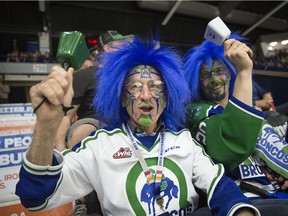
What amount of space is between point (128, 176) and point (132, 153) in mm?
81

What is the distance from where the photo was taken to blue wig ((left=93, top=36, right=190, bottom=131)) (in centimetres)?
104

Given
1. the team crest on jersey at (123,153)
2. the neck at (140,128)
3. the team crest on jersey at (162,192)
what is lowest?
the team crest on jersey at (162,192)

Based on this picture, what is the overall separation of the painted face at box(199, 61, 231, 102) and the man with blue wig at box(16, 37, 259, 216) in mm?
167

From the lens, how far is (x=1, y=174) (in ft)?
4.28

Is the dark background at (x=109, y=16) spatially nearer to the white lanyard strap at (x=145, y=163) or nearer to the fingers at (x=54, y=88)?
the white lanyard strap at (x=145, y=163)

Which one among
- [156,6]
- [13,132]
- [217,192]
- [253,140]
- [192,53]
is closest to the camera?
[217,192]

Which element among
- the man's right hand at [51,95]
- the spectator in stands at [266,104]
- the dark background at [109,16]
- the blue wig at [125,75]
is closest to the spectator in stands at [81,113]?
the blue wig at [125,75]

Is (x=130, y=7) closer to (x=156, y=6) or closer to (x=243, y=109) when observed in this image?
(x=156, y=6)

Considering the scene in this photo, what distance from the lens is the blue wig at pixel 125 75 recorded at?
1.04 m

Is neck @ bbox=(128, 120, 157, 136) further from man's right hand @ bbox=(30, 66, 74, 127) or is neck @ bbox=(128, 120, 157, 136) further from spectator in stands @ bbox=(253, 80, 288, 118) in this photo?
spectator in stands @ bbox=(253, 80, 288, 118)

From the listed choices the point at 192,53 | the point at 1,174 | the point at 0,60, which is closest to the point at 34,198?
the point at 1,174

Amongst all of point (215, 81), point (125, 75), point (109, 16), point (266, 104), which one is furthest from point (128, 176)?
point (109, 16)

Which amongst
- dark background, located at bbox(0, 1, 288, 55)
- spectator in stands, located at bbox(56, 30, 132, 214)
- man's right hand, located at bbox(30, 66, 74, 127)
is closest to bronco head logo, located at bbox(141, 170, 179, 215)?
man's right hand, located at bbox(30, 66, 74, 127)

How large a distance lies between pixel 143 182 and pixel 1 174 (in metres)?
0.80
